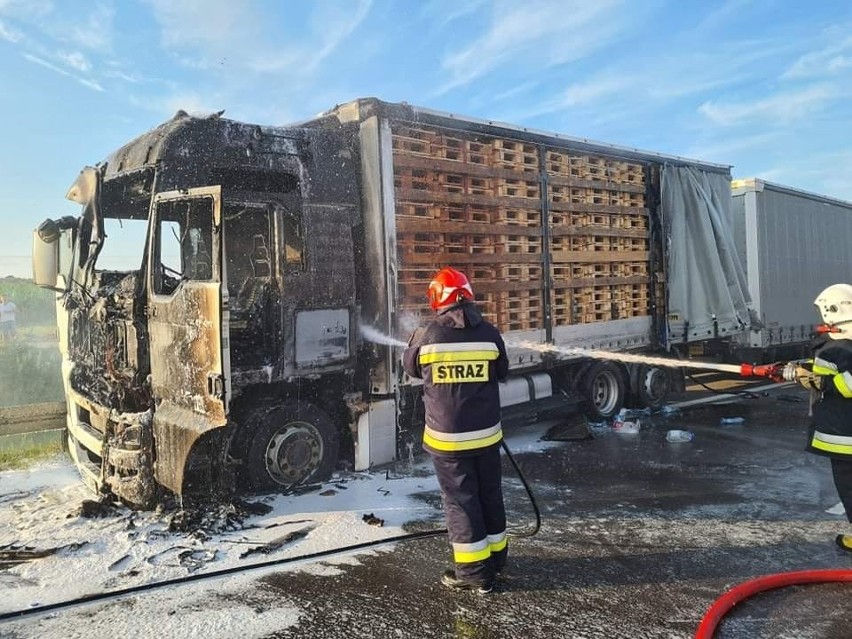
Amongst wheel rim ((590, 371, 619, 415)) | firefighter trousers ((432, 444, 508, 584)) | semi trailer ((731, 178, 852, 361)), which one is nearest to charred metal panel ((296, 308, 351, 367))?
firefighter trousers ((432, 444, 508, 584))

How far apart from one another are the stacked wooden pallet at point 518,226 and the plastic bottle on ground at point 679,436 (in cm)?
168

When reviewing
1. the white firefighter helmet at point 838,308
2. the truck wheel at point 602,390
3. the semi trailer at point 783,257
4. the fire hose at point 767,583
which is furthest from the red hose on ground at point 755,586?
the semi trailer at point 783,257

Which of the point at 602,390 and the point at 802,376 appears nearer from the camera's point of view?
the point at 802,376

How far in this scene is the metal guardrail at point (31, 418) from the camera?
6.59 m

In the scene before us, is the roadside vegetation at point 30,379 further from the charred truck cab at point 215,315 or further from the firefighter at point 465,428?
the firefighter at point 465,428

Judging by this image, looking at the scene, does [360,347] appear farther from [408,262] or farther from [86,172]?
[86,172]

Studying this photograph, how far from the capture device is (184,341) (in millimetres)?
4727

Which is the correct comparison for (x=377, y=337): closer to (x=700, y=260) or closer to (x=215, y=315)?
(x=215, y=315)

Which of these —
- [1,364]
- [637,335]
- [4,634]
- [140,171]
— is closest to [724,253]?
[637,335]

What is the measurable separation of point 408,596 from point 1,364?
934 cm

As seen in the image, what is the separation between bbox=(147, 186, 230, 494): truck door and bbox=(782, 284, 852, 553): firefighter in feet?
12.9

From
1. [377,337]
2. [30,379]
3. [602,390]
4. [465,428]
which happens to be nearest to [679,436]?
[602,390]

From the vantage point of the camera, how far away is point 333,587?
3791 mm

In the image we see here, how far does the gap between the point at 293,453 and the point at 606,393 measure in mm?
5053
